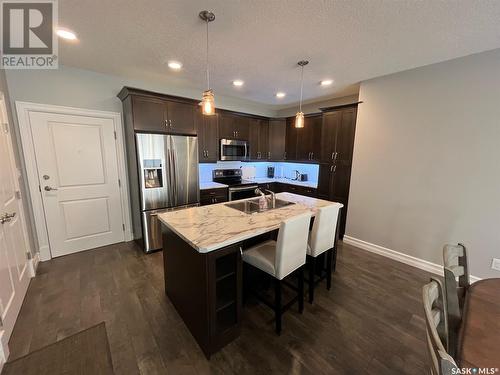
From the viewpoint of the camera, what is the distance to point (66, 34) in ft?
6.71

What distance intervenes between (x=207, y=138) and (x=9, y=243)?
9.61ft

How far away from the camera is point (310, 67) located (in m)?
2.74

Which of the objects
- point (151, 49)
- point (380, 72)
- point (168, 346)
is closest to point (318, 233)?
point (168, 346)

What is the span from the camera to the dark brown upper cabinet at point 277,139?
5.00 m

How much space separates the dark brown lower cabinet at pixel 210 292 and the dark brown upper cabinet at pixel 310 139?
3.27 meters

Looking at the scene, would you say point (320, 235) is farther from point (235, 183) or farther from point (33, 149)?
point (33, 149)

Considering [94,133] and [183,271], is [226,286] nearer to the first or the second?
[183,271]

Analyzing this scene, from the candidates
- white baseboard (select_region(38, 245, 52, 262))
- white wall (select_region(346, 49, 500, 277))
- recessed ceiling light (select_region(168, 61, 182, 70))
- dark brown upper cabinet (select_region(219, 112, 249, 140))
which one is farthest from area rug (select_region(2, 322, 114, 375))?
white wall (select_region(346, 49, 500, 277))

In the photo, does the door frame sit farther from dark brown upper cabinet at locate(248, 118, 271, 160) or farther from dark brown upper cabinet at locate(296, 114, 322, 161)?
dark brown upper cabinet at locate(296, 114, 322, 161)

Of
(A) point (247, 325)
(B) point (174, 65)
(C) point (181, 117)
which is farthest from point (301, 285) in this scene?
(B) point (174, 65)

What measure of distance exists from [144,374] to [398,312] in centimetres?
234

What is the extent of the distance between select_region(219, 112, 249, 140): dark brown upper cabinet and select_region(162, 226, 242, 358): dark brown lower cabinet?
9.38ft

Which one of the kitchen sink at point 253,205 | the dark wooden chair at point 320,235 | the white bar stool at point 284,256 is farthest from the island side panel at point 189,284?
the dark wooden chair at point 320,235

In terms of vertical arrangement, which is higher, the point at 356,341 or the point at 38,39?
the point at 38,39
